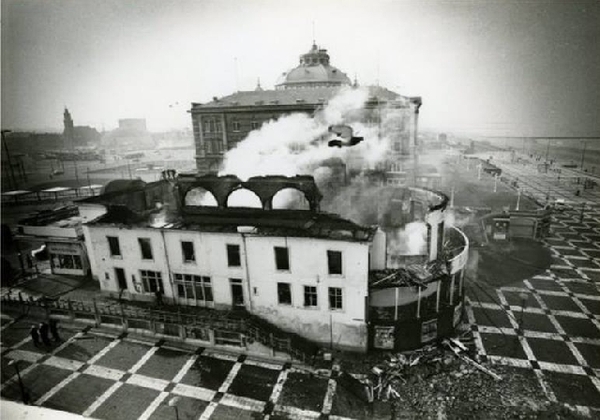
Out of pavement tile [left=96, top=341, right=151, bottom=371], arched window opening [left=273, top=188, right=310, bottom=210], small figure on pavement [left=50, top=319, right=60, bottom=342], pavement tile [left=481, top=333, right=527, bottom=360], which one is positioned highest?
arched window opening [left=273, top=188, right=310, bottom=210]

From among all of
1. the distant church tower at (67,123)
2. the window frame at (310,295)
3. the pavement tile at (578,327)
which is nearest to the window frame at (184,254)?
the window frame at (310,295)

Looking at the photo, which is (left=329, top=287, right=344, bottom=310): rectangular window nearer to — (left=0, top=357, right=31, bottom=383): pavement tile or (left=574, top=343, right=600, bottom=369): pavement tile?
(left=574, top=343, right=600, bottom=369): pavement tile

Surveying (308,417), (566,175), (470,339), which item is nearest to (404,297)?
(470,339)

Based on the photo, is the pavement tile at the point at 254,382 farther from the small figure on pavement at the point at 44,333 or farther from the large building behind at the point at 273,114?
the large building behind at the point at 273,114

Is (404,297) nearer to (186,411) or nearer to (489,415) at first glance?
(489,415)

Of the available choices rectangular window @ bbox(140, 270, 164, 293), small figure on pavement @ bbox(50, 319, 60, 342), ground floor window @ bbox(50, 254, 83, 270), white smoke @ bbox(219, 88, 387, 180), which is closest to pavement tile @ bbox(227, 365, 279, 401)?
rectangular window @ bbox(140, 270, 164, 293)

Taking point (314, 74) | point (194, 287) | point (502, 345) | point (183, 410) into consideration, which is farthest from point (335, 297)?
point (314, 74)
